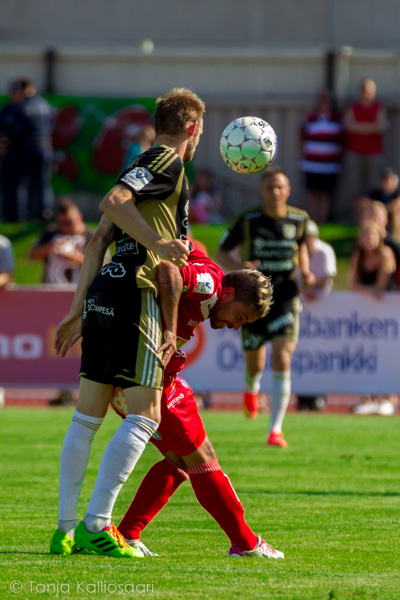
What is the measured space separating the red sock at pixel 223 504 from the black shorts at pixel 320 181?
15.9 metres

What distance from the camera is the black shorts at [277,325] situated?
10.6 m

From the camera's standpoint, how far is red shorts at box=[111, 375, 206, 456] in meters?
5.48

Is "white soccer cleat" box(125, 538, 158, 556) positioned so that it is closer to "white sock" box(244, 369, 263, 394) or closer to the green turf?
"white sock" box(244, 369, 263, 394)

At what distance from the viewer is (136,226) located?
5.19 meters

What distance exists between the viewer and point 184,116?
5555 millimetres

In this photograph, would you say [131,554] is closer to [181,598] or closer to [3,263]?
[181,598]

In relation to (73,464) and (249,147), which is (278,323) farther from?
(73,464)

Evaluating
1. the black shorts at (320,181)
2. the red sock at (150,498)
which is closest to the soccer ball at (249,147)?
the red sock at (150,498)

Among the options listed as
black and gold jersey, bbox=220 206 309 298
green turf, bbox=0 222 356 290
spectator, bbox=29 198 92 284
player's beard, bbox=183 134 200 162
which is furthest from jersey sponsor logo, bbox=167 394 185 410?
green turf, bbox=0 222 356 290

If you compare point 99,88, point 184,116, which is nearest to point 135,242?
point 184,116

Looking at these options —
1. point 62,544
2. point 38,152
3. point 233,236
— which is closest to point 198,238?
point 38,152

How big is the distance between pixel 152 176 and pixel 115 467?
4.35 feet

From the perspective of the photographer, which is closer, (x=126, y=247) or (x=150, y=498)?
(x=126, y=247)

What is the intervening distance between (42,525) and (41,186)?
1462 cm
